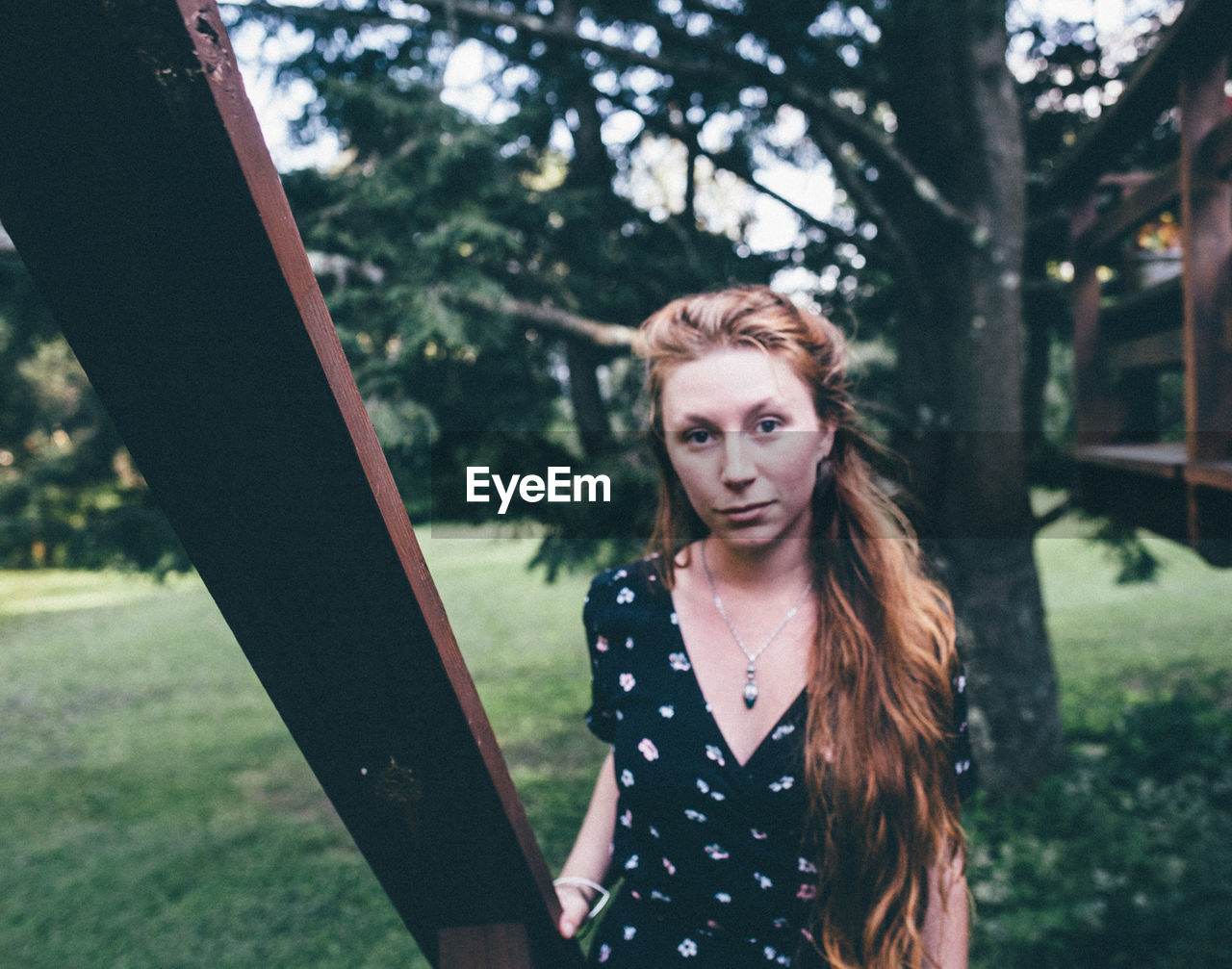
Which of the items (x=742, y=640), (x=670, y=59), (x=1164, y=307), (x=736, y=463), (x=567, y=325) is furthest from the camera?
(x=567, y=325)

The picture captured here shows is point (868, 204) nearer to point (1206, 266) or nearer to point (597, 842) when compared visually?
point (1206, 266)

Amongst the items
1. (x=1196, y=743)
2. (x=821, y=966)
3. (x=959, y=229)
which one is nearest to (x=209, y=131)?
(x=821, y=966)

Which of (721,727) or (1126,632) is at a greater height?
(721,727)

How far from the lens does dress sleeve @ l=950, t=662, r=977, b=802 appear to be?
4.64 ft

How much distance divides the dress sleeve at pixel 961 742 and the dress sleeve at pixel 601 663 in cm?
58

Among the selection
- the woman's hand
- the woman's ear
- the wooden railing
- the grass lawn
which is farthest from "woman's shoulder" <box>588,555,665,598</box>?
the grass lawn

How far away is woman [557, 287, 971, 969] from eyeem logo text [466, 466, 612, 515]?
2551 mm

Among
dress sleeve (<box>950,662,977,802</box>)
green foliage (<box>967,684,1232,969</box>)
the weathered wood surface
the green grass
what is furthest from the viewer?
the green grass

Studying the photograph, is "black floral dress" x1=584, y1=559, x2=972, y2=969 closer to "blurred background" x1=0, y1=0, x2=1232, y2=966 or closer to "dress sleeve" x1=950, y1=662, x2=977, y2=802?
"dress sleeve" x1=950, y1=662, x2=977, y2=802

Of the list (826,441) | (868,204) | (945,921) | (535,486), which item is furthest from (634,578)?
(868,204)

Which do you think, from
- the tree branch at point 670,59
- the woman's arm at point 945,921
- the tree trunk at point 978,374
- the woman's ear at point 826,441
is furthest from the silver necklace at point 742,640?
the tree trunk at point 978,374

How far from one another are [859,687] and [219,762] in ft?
21.8

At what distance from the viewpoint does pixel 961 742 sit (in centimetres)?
145

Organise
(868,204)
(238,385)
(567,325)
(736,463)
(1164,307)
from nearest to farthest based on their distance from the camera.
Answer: (238,385) → (736,463) → (1164,307) → (567,325) → (868,204)
